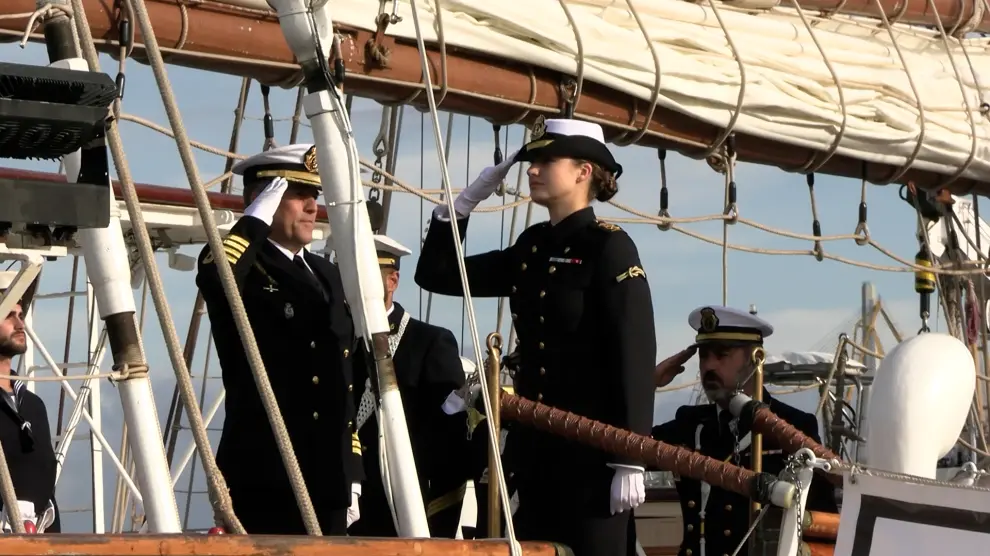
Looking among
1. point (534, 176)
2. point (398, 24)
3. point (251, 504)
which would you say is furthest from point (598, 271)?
point (398, 24)

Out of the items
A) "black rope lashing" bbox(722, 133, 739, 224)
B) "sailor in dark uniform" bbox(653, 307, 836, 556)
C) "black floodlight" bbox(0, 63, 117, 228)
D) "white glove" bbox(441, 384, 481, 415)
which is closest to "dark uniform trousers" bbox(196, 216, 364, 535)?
"white glove" bbox(441, 384, 481, 415)

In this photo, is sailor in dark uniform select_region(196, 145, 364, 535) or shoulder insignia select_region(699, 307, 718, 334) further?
shoulder insignia select_region(699, 307, 718, 334)

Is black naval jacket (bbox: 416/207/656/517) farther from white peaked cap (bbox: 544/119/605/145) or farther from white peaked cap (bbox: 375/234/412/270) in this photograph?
white peaked cap (bbox: 375/234/412/270)

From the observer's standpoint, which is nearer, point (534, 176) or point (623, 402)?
point (623, 402)

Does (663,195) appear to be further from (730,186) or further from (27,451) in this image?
(27,451)

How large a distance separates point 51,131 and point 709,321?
2954mm

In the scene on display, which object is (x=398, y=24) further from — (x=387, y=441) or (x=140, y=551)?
(x=140, y=551)

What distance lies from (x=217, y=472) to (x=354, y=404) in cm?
125

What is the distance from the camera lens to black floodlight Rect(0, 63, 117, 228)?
9.21 ft

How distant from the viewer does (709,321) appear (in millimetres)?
5438

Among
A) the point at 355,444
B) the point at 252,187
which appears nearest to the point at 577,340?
the point at 355,444

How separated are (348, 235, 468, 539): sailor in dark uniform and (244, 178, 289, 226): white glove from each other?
665mm

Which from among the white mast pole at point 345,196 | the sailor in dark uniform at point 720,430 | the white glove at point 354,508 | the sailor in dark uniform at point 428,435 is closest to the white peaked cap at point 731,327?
the sailor in dark uniform at point 720,430

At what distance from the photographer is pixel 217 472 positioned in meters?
3.42
